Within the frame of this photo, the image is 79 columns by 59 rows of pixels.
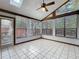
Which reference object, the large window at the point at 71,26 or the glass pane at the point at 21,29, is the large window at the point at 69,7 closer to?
the large window at the point at 71,26

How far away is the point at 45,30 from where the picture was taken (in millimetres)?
9180

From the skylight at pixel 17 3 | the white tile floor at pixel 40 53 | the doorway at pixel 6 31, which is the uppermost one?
the skylight at pixel 17 3

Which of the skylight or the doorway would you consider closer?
the skylight

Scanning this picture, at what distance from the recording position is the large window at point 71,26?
5874 mm

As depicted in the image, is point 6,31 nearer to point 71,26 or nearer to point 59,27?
point 59,27

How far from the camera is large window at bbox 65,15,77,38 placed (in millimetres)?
5874

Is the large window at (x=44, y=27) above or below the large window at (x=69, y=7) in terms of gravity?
below

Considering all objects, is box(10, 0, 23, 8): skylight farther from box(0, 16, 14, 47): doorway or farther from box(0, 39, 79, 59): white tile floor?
box(0, 39, 79, 59): white tile floor

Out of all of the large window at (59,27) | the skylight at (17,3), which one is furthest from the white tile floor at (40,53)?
the skylight at (17,3)

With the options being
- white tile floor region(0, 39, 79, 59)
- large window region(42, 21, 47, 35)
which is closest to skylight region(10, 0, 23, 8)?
white tile floor region(0, 39, 79, 59)

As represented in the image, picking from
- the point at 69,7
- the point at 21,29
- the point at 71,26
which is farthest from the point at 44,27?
the point at 69,7

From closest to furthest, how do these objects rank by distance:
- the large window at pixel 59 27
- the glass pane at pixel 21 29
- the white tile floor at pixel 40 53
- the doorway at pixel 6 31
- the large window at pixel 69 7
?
the white tile floor at pixel 40 53 < the doorway at pixel 6 31 < the large window at pixel 69 7 < the glass pane at pixel 21 29 < the large window at pixel 59 27

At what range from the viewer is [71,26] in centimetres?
613

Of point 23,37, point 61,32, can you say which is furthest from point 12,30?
point 61,32
